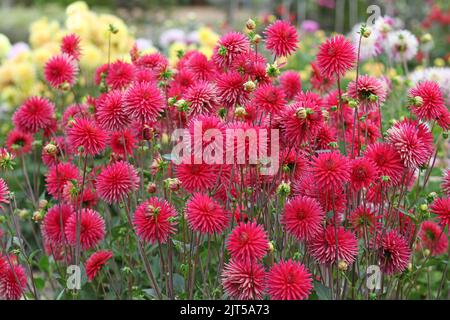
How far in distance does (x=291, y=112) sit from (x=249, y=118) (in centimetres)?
29

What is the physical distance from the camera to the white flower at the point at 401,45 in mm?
2961

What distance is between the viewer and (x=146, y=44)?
3.58 meters

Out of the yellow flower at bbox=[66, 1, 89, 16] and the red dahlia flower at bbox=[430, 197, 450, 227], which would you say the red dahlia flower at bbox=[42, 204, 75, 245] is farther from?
the yellow flower at bbox=[66, 1, 89, 16]

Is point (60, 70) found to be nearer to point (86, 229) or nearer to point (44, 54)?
point (86, 229)

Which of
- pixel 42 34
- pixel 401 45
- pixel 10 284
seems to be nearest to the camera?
pixel 10 284

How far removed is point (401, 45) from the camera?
2.96m

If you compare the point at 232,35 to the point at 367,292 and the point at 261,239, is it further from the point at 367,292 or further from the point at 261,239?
the point at 367,292

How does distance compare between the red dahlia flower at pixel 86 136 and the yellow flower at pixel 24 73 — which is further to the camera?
the yellow flower at pixel 24 73

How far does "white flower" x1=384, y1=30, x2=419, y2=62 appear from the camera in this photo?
296 cm

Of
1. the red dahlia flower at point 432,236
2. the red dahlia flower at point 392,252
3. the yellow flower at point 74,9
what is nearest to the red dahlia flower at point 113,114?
the red dahlia flower at point 392,252

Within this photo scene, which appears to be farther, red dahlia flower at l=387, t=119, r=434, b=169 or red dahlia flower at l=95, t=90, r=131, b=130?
red dahlia flower at l=95, t=90, r=131, b=130

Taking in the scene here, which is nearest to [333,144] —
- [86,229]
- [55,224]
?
[86,229]

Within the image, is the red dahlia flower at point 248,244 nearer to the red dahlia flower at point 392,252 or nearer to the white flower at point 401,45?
the red dahlia flower at point 392,252

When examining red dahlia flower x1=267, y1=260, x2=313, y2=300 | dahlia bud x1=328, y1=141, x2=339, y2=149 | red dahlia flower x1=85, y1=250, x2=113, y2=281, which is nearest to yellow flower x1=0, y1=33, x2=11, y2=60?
red dahlia flower x1=85, y1=250, x2=113, y2=281
